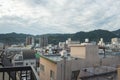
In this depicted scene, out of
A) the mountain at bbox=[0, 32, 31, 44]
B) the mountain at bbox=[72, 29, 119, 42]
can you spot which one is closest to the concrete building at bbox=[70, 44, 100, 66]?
the mountain at bbox=[0, 32, 31, 44]

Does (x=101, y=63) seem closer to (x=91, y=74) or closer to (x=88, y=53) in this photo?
(x=88, y=53)

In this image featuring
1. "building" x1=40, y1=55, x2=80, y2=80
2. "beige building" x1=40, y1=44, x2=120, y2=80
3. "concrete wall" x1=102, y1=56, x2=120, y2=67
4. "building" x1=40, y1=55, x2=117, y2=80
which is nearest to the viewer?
"building" x1=40, y1=55, x2=117, y2=80

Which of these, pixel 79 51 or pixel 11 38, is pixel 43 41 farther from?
pixel 79 51

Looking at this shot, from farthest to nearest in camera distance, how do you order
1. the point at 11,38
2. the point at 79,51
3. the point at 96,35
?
1. the point at 11,38
2. the point at 96,35
3. the point at 79,51

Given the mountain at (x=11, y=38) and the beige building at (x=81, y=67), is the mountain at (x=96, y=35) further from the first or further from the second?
the beige building at (x=81, y=67)

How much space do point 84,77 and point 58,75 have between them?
212cm

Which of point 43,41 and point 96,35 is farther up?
point 96,35

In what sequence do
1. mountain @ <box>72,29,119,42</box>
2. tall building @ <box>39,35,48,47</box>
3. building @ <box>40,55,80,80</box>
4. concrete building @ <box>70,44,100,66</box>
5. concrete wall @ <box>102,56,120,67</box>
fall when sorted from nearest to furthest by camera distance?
building @ <box>40,55,80,80</box>, concrete building @ <box>70,44,100,66</box>, concrete wall @ <box>102,56,120,67</box>, mountain @ <box>72,29,119,42</box>, tall building @ <box>39,35,48,47</box>

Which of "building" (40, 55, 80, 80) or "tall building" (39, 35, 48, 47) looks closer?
"building" (40, 55, 80, 80)


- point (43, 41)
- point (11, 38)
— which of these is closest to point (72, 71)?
point (11, 38)

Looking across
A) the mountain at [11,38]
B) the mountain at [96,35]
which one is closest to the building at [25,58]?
the mountain at [11,38]

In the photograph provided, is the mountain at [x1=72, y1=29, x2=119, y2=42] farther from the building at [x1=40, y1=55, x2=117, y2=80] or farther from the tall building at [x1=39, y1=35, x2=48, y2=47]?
the building at [x1=40, y1=55, x2=117, y2=80]

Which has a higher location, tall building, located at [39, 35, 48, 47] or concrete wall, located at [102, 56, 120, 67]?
tall building, located at [39, 35, 48, 47]

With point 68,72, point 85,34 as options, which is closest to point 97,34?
point 85,34
